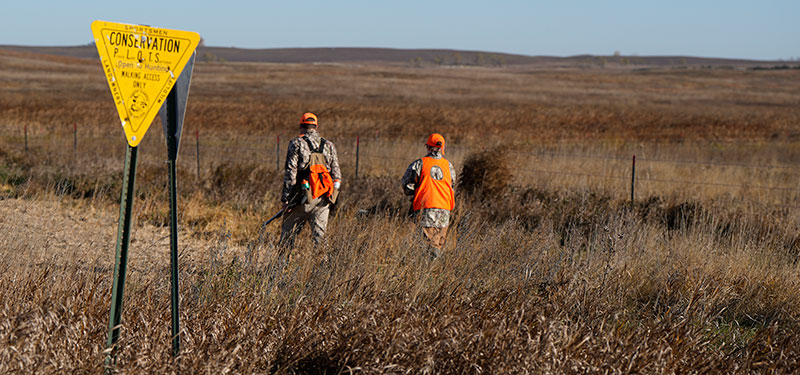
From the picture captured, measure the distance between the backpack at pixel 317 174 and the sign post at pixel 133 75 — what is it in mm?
3596

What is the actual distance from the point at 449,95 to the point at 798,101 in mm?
24815

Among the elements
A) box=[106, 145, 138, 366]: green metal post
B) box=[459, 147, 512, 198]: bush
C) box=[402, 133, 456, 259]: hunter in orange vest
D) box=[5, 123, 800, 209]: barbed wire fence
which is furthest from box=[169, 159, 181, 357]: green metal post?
box=[5, 123, 800, 209]: barbed wire fence

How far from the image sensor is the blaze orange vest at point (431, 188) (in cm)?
739

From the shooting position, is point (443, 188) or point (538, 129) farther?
point (538, 129)

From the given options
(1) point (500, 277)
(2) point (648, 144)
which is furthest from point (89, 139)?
(1) point (500, 277)

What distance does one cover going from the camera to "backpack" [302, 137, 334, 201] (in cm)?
725

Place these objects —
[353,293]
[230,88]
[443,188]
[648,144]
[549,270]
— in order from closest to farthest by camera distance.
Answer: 1. [353,293]
2. [549,270]
3. [443,188]
4. [648,144]
5. [230,88]

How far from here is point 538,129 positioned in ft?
93.0

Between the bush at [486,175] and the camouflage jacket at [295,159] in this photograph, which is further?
the bush at [486,175]

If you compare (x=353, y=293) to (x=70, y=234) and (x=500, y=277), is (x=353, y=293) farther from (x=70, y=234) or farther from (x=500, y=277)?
(x=70, y=234)

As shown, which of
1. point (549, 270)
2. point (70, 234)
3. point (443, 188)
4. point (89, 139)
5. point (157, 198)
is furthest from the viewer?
point (89, 139)

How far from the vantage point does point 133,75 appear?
3.56m

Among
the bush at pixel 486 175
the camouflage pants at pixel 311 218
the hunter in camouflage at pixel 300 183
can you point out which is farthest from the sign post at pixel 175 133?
the bush at pixel 486 175

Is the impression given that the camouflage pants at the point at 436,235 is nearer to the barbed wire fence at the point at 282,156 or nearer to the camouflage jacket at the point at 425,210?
the camouflage jacket at the point at 425,210
